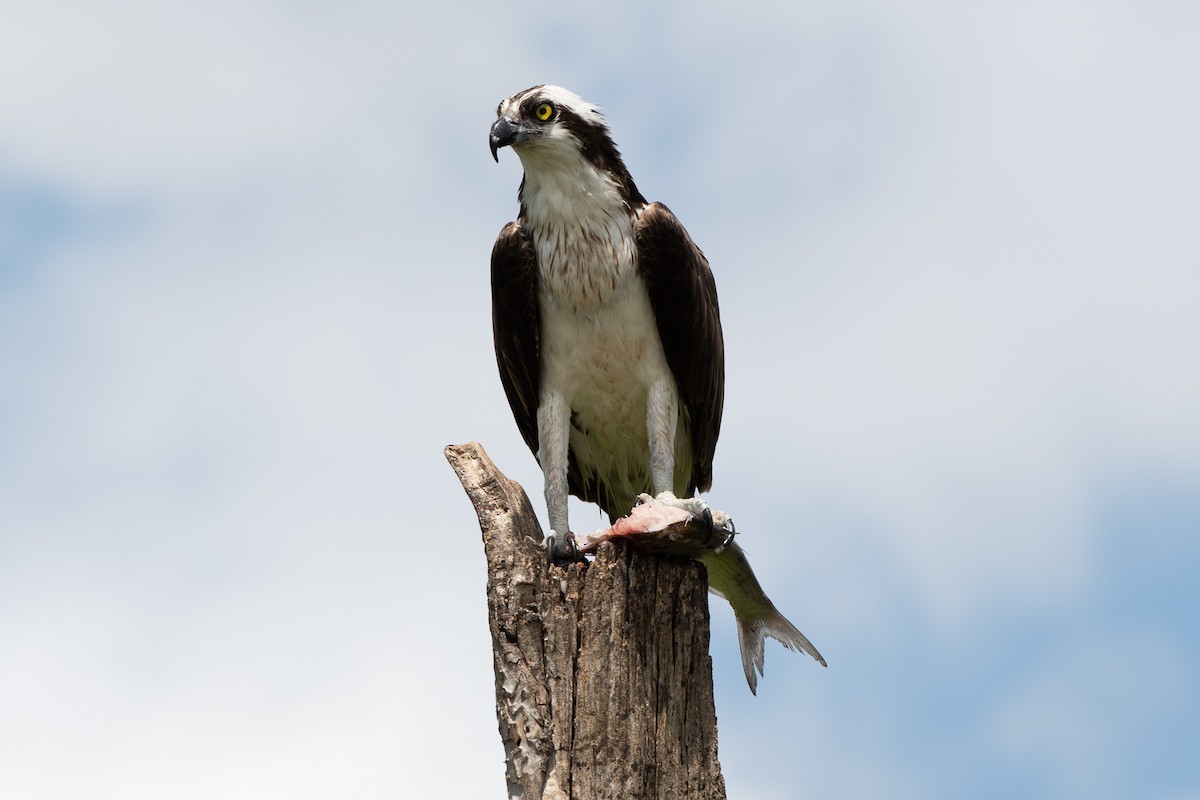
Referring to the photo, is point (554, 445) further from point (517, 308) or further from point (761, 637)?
point (761, 637)

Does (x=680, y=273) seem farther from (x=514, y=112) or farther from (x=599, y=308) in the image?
(x=514, y=112)

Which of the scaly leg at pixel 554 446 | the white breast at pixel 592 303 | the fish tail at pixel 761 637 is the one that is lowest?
the fish tail at pixel 761 637

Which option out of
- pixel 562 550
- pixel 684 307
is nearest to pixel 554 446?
pixel 562 550

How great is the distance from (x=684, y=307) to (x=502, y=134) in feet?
4.68

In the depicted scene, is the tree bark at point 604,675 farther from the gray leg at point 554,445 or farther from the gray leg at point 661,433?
the gray leg at point 661,433

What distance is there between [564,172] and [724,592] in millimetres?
2546

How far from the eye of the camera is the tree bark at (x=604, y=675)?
219 inches

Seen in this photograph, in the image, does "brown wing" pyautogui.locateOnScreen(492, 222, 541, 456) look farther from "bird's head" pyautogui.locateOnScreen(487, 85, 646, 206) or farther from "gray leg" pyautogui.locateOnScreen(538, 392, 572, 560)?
"bird's head" pyautogui.locateOnScreen(487, 85, 646, 206)

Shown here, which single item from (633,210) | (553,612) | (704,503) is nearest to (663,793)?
(553,612)

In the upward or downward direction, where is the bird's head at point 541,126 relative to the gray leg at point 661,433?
upward

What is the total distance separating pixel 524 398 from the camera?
766 centimetres

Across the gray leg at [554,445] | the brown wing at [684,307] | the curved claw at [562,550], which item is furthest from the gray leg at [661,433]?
the curved claw at [562,550]

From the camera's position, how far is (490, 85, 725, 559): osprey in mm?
7176

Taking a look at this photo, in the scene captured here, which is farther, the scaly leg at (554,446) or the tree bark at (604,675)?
the scaly leg at (554,446)
